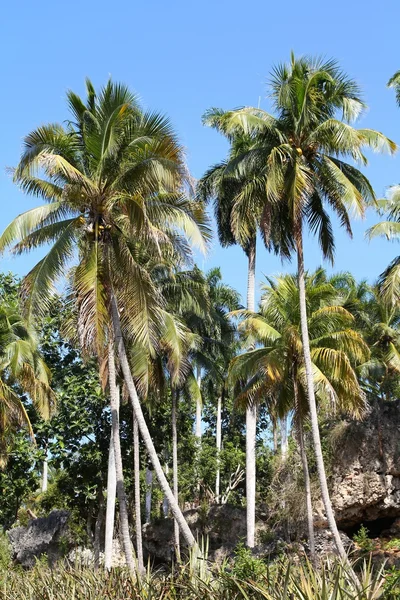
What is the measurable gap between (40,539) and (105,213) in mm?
18852

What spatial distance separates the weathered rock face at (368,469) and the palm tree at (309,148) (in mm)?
8670

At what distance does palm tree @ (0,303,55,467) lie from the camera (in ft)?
70.3

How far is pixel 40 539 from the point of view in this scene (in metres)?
30.2

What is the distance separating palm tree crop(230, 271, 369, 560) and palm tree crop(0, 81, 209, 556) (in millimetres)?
5693

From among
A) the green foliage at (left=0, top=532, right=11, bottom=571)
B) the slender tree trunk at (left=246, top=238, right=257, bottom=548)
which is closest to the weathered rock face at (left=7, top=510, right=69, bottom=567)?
the green foliage at (left=0, top=532, right=11, bottom=571)

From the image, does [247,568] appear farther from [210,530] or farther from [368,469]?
[210,530]

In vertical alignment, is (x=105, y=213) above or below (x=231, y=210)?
below

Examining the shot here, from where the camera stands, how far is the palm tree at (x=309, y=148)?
59.4 ft

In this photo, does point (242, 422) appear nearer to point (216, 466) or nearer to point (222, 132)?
point (216, 466)

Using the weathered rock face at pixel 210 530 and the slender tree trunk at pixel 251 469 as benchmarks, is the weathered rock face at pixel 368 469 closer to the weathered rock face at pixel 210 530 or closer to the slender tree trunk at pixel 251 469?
the slender tree trunk at pixel 251 469

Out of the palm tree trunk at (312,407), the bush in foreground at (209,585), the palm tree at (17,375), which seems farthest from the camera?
the palm tree at (17,375)

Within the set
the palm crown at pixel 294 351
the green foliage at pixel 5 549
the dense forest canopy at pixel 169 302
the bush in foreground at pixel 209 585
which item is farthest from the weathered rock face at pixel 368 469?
the bush in foreground at pixel 209 585

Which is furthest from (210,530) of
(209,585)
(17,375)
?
(209,585)

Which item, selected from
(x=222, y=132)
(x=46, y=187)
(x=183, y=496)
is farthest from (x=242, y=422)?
(x=46, y=187)
